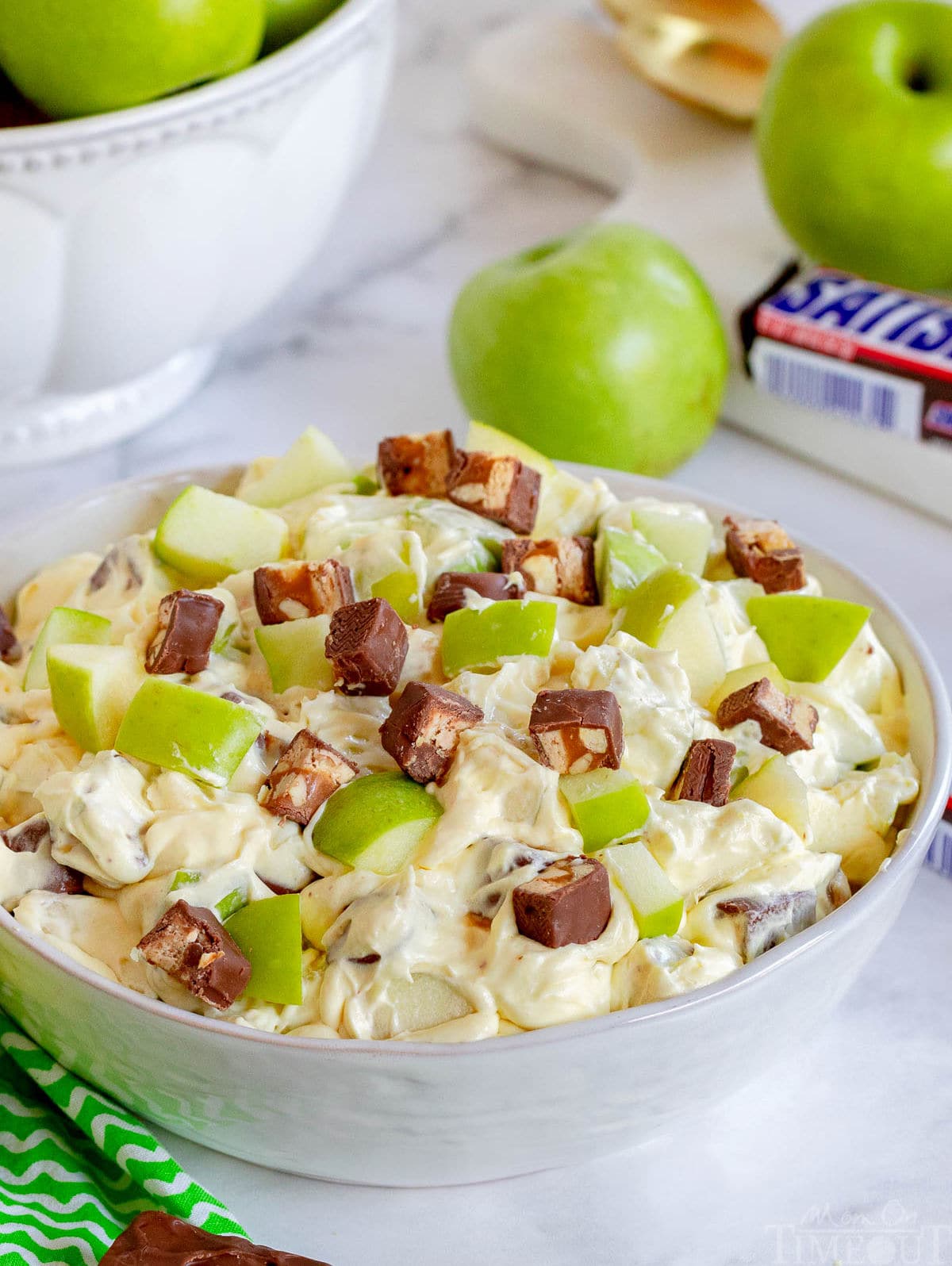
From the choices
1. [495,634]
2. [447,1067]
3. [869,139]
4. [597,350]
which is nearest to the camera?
[447,1067]

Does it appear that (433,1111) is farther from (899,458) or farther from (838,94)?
(838,94)

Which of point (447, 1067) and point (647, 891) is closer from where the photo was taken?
point (447, 1067)

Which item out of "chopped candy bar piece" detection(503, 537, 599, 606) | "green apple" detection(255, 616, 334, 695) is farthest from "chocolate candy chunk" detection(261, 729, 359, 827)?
"chopped candy bar piece" detection(503, 537, 599, 606)

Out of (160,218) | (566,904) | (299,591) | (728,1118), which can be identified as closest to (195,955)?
(566,904)

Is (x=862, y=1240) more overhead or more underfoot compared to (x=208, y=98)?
more underfoot

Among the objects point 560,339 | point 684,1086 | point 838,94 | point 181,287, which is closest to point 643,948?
point 684,1086

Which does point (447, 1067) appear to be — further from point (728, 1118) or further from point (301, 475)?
point (301, 475)

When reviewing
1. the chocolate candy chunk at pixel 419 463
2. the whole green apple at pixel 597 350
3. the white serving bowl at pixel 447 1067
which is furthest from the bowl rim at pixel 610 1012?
the whole green apple at pixel 597 350
